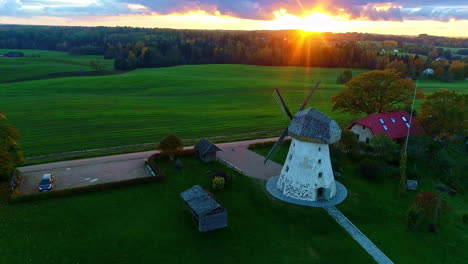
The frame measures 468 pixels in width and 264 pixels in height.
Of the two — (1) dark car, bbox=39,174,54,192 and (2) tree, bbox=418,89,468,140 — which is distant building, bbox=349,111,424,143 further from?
(1) dark car, bbox=39,174,54,192

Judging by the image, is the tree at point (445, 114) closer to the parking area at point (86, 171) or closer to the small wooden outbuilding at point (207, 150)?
the small wooden outbuilding at point (207, 150)

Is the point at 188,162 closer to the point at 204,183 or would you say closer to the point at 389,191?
the point at 204,183

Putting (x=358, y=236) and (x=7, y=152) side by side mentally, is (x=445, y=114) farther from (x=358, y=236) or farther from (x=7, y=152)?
(x=7, y=152)

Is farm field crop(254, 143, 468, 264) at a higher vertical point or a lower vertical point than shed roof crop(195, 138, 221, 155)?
lower

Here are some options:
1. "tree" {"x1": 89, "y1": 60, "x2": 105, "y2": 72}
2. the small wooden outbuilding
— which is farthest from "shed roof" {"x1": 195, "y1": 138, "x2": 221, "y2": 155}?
"tree" {"x1": 89, "y1": 60, "x2": 105, "y2": 72}

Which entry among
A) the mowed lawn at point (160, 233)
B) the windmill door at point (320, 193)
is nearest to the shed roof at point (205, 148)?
the mowed lawn at point (160, 233)

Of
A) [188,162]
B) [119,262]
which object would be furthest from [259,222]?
[188,162]
